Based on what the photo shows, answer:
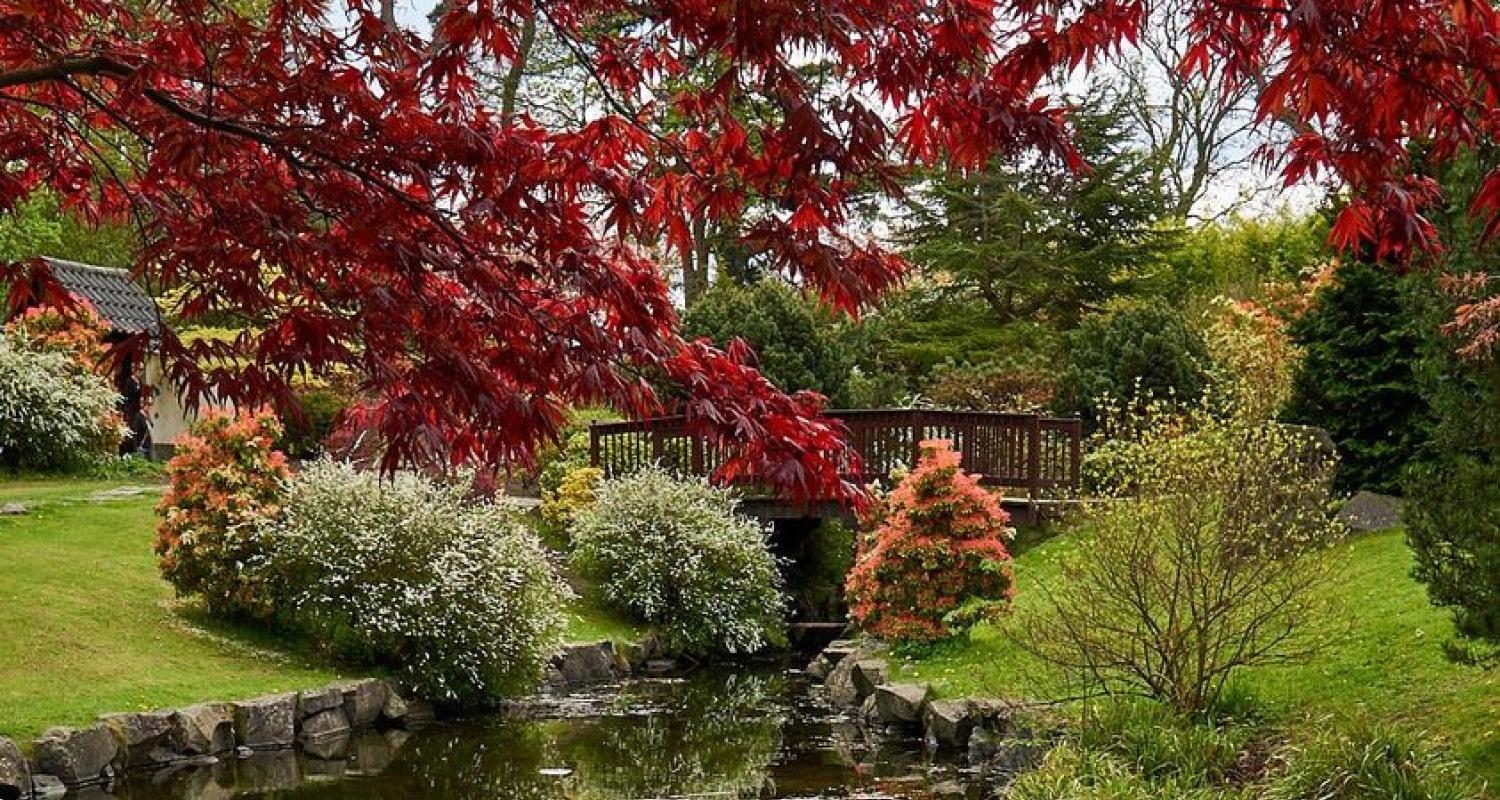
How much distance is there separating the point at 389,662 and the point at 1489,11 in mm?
10615

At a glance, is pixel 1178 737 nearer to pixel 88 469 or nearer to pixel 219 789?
pixel 219 789

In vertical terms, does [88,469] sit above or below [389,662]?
above

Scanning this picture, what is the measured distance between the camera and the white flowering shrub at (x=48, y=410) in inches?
734

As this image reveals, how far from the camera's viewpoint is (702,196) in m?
5.34

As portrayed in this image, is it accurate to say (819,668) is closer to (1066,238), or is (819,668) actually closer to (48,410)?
(48,410)

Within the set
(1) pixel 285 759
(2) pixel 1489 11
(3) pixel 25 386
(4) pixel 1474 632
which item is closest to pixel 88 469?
(3) pixel 25 386

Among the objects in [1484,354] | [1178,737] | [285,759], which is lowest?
[285,759]

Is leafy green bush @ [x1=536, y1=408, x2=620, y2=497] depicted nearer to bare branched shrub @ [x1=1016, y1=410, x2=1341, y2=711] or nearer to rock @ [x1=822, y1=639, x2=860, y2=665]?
rock @ [x1=822, y1=639, x2=860, y2=665]

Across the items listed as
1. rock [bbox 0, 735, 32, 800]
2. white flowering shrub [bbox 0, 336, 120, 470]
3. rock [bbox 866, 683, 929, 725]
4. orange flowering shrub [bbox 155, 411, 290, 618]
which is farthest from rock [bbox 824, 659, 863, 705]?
white flowering shrub [bbox 0, 336, 120, 470]

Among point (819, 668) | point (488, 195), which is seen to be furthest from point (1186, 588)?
point (819, 668)

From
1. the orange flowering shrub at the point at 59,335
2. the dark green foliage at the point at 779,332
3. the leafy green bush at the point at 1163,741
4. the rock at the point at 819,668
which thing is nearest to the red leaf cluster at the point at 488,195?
A: the leafy green bush at the point at 1163,741

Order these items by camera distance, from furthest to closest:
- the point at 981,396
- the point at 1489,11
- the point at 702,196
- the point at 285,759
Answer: the point at 981,396 < the point at 285,759 < the point at 702,196 < the point at 1489,11

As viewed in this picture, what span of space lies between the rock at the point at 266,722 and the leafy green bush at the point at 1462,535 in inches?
295

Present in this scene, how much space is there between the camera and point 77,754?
9.76 metres
